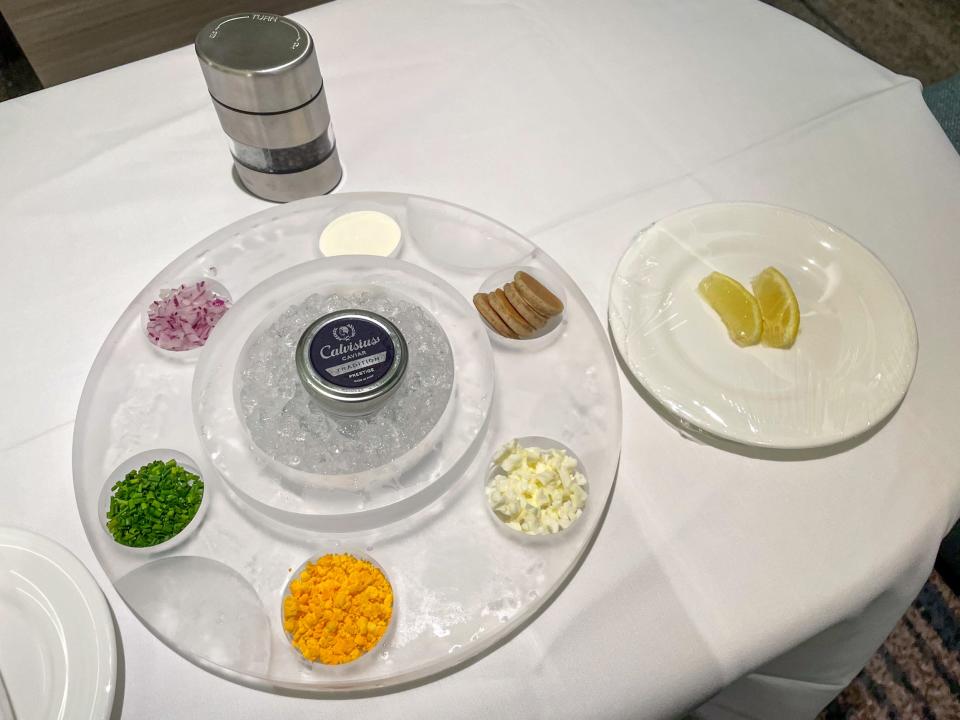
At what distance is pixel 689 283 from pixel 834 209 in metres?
0.33

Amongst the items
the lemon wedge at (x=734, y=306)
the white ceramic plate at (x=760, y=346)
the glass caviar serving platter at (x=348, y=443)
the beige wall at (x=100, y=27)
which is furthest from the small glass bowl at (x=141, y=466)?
the beige wall at (x=100, y=27)

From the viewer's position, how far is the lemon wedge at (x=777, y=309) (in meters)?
0.92

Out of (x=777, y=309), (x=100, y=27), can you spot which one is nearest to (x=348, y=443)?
(x=777, y=309)

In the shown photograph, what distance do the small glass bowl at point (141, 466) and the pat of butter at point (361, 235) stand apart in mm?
364

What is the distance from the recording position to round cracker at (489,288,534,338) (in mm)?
918

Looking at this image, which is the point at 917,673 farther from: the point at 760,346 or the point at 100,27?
the point at 100,27

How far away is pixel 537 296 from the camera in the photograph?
92 cm

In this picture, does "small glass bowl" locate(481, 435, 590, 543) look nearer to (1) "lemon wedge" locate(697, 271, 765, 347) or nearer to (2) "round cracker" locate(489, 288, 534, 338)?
(2) "round cracker" locate(489, 288, 534, 338)

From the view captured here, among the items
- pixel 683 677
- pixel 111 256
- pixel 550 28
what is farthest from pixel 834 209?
pixel 111 256

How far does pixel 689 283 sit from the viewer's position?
Result: 0.98 m

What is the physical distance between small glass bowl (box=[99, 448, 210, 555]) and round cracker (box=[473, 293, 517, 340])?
1.35 feet

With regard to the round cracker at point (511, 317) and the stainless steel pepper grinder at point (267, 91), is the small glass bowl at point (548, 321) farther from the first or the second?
the stainless steel pepper grinder at point (267, 91)

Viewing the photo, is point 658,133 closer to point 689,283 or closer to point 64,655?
point 689,283

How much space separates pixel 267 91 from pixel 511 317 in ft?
1.46
